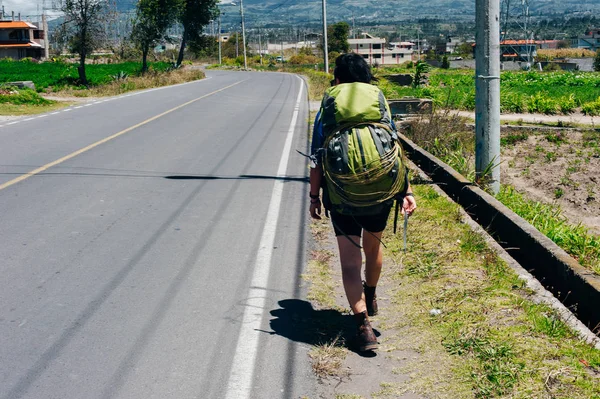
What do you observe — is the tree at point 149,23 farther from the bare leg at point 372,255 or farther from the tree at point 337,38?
the bare leg at point 372,255

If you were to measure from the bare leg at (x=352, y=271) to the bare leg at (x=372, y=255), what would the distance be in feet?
0.55

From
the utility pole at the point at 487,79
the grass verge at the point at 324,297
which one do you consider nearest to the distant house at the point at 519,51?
the utility pole at the point at 487,79

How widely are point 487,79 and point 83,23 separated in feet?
112

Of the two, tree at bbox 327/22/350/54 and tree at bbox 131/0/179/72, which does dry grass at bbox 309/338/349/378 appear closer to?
tree at bbox 131/0/179/72

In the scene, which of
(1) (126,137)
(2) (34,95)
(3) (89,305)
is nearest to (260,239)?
(3) (89,305)

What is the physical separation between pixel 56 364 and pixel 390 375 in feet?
6.53

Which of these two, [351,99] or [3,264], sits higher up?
[351,99]

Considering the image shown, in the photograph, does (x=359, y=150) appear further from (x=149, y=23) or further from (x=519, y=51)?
(x=519, y=51)

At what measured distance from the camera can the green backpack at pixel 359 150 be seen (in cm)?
464

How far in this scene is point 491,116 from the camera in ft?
28.7

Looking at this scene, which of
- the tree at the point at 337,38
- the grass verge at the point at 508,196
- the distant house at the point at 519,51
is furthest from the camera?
the tree at the point at 337,38

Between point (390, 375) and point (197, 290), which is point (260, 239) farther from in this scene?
point (390, 375)

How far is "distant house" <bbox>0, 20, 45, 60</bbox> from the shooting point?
4254 inches

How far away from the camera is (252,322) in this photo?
17.3 ft
